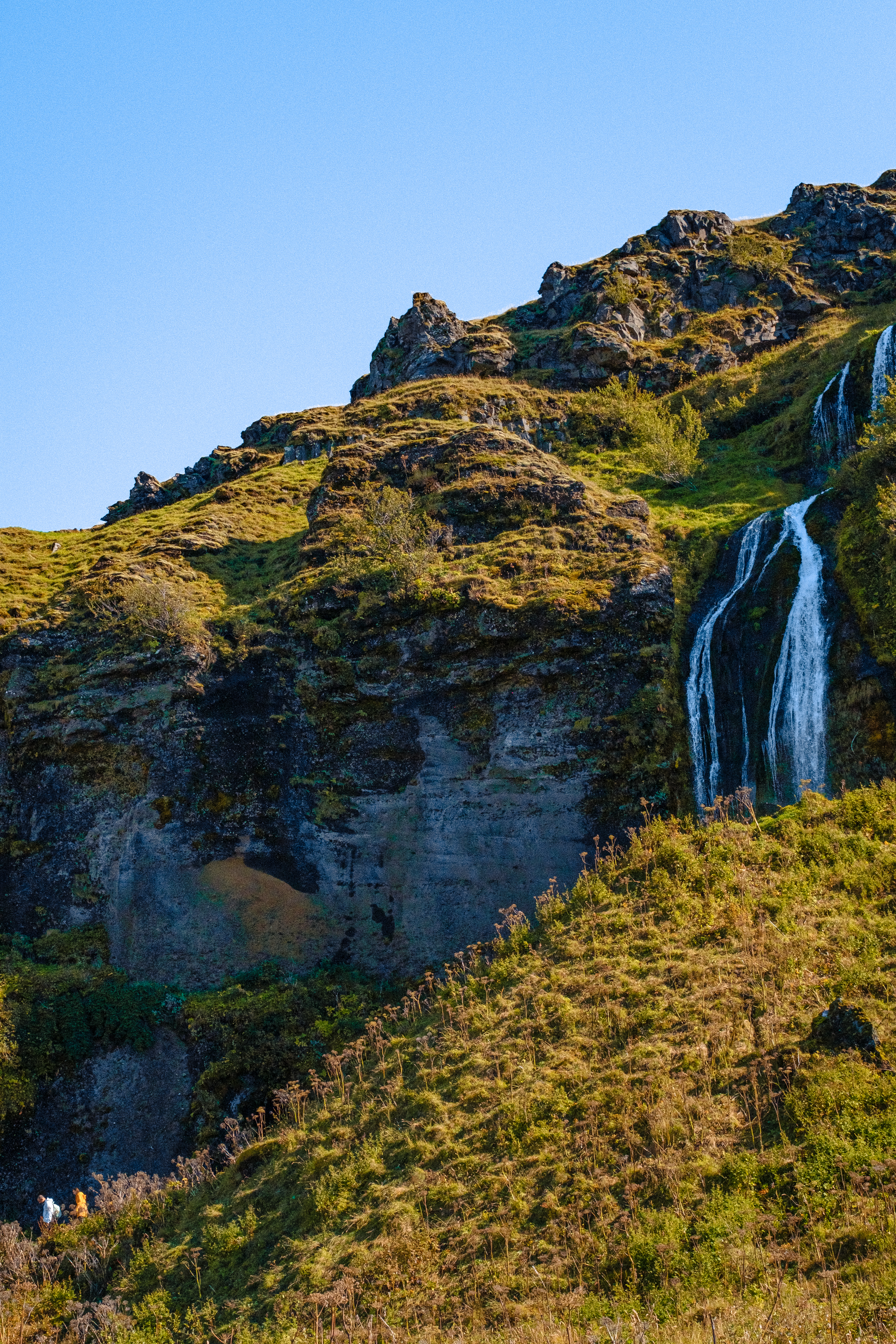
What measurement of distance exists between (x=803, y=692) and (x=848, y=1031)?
11968 millimetres

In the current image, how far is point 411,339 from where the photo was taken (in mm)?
57500

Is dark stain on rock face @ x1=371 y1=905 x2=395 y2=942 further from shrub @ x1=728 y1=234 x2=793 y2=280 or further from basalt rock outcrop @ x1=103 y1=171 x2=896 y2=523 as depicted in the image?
shrub @ x1=728 y1=234 x2=793 y2=280

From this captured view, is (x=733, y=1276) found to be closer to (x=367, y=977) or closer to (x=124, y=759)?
(x=367, y=977)

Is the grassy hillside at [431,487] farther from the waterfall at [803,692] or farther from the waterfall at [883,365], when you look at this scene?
the waterfall at [803,692]

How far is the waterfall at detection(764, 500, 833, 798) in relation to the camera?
20.2 metres

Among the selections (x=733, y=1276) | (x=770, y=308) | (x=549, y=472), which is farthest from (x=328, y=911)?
(x=770, y=308)

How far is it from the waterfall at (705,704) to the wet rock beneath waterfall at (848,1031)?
7896 millimetres

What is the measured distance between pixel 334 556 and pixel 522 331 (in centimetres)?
3782

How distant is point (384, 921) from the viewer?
22297 mm

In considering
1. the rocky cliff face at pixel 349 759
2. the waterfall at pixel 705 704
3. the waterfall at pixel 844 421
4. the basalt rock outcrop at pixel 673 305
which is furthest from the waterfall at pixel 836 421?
the rocky cliff face at pixel 349 759

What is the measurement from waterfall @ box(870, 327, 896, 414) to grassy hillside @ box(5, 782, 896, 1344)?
23.7 metres

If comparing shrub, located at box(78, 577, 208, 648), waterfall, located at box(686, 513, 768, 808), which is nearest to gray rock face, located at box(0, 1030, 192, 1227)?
shrub, located at box(78, 577, 208, 648)

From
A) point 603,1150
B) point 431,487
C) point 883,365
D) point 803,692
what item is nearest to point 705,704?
point 803,692

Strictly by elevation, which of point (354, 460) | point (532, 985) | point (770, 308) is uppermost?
point (770, 308)
